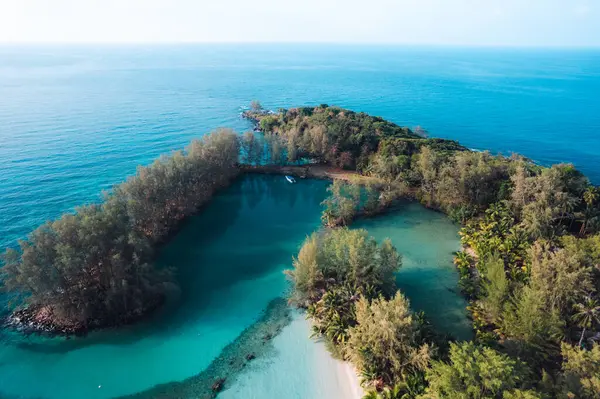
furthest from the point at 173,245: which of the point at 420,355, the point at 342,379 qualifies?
the point at 420,355

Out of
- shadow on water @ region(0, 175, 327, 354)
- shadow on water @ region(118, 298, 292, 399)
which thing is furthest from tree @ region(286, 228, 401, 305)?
shadow on water @ region(0, 175, 327, 354)

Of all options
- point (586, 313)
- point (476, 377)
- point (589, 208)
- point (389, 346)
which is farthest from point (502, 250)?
point (476, 377)

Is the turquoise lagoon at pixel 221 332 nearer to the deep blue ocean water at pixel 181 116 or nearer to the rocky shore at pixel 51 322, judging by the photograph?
the rocky shore at pixel 51 322

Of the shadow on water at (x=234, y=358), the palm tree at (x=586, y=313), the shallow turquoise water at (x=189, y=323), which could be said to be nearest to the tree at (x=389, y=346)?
the shadow on water at (x=234, y=358)

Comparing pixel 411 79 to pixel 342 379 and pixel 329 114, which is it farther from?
pixel 342 379

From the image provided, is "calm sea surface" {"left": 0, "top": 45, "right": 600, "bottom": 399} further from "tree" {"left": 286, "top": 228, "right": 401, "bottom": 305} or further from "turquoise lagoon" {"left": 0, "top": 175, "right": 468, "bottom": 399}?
"tree" {"left": 286, "top": 228, "right": 401, "bottom": 305}

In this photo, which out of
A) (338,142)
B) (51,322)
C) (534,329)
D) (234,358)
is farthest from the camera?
(338,142)

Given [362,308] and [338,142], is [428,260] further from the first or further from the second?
[338,142]
